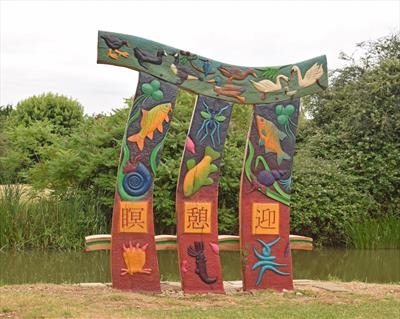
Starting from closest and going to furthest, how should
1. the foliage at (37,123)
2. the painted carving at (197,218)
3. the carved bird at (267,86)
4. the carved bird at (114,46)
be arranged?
the carved bird at (114,46)
the painted carving at (197,218)
the carved bird at (267,86)
the foliage at (37,123)

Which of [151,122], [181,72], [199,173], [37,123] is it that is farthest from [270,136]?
[37,123]

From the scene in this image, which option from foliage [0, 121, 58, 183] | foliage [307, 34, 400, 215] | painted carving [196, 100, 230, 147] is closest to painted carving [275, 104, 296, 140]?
painted carving [196, 100, 230, 147]

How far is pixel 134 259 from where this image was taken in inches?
250

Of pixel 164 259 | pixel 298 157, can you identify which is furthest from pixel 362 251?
pixel 164 259

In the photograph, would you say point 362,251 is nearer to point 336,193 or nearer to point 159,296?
point 336,193

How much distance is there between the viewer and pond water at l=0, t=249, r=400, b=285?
28.3 feet

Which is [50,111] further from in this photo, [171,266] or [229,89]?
[229,89]

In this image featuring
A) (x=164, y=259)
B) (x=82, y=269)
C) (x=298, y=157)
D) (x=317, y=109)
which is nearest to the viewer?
(x=82, y=269)

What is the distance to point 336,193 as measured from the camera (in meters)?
12.7

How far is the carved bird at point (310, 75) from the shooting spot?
680cm

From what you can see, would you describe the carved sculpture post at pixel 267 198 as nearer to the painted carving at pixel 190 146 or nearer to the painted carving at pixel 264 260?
the painted carving at pixel 264 260

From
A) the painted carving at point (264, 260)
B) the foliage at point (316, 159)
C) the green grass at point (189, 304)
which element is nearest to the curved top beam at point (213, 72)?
the painted carving at point (264, 260)

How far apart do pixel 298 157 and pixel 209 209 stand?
290 inches

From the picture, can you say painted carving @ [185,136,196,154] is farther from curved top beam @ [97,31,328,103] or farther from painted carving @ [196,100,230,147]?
curved top beam @ [97,31,328,103]
